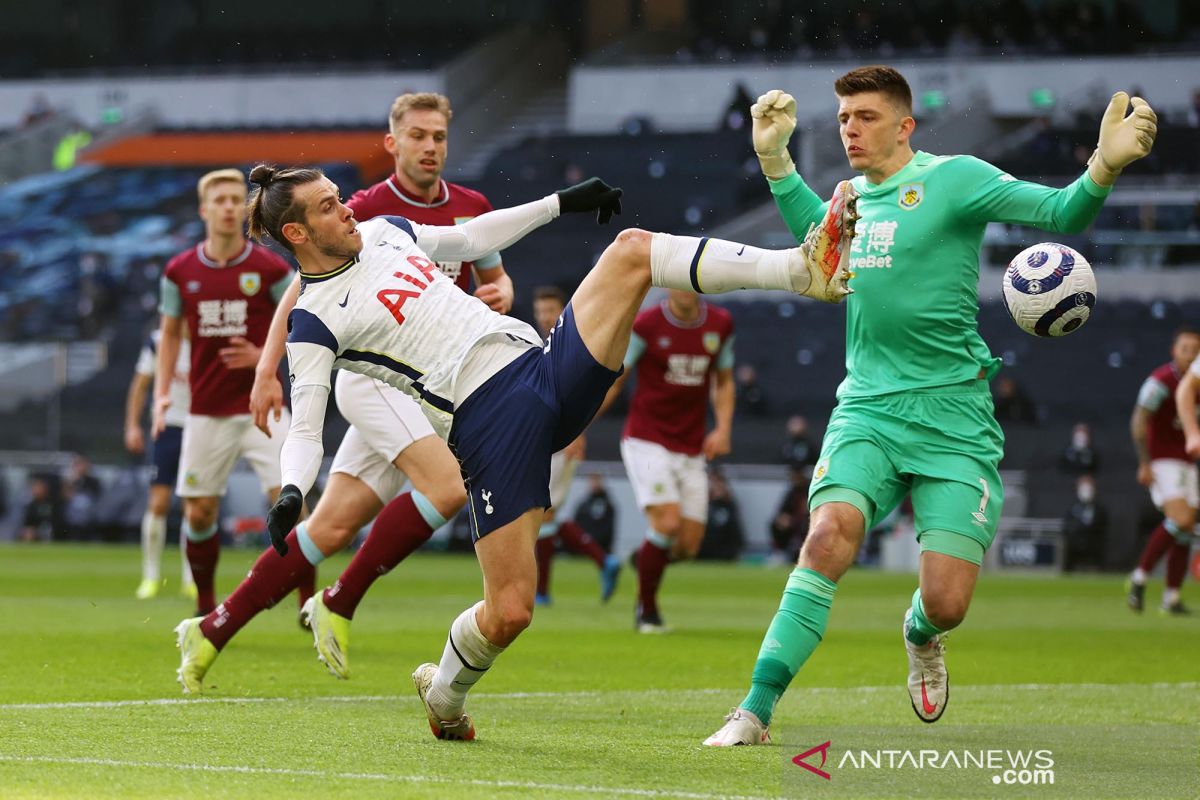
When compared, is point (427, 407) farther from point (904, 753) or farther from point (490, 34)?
point (490, 34)

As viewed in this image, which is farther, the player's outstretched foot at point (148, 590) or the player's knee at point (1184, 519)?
the player's knee at point (1184, 519)

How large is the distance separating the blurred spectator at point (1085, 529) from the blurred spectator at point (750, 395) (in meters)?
4.53

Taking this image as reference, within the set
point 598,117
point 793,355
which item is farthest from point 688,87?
point 793,355

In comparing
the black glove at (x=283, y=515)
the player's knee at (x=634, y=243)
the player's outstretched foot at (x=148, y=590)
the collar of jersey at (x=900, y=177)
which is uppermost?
the collar of jersey at (x=900, y=177)

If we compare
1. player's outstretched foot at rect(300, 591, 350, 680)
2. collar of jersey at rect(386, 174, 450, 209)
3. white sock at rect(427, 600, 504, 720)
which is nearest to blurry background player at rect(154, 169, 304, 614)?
collar of jersey at rect(386, 174, 450, 209)

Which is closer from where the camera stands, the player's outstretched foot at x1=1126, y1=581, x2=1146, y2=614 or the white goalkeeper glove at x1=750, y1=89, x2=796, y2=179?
the white goalkeeper glove at x1=750, y1=89, x2=796, y2=179

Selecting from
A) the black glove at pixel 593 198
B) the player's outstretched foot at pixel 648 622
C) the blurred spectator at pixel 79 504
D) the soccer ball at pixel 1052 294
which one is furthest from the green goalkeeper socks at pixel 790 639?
the blurred spectator at pixel 79 504

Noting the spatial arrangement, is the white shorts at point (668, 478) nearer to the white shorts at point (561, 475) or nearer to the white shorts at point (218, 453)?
the white shorts at point (561, 475)

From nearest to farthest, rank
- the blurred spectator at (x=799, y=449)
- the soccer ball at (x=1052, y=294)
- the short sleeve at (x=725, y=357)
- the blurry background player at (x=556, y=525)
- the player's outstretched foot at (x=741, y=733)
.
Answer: the player's outstretched foot at (x=741, y=733) < the soccer ball at (x=1052, y=294) < the short sleeve at (x=725, y=357) < the blurry background player at (x=556, y=525) < the blurred spectator at (x=799, y=449)

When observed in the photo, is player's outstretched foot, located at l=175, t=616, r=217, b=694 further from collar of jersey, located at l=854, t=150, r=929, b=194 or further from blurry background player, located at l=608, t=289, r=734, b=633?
blurry background player, located at l=608, t=289, r=734, b=633

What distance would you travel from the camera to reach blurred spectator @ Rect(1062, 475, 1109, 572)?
68.2 feet

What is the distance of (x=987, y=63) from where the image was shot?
3003cm

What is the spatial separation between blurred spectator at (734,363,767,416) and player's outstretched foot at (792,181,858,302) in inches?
724

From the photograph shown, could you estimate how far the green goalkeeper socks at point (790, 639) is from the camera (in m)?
5.85
